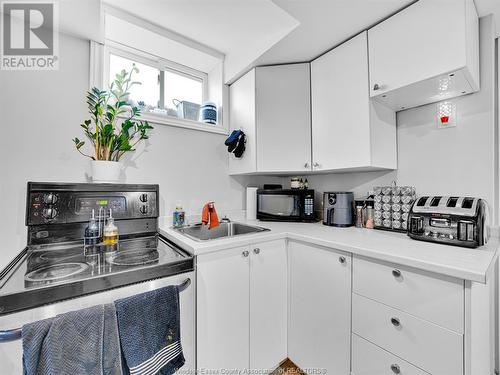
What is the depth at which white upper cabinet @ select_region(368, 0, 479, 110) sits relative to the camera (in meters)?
1.02

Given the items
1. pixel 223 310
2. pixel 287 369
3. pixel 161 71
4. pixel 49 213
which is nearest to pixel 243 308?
pixel 223 310

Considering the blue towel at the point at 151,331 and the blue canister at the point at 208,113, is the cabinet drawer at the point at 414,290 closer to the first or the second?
the blue towel at the point at 151,331

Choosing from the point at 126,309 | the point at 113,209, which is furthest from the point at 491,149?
the point at 113,209

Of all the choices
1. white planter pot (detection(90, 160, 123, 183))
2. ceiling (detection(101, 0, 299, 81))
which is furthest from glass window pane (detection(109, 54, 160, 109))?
white planter pot (detection(90, 160, 123, 183))

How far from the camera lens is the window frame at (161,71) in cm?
165

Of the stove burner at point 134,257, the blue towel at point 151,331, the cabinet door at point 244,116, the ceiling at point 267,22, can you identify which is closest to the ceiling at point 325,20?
the ceiling at point 267,22

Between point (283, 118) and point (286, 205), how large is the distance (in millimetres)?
707

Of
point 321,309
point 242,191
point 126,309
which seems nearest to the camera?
point 126,309

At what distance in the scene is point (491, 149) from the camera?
1170mm

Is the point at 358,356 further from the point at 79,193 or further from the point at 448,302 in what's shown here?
the point at 79,193

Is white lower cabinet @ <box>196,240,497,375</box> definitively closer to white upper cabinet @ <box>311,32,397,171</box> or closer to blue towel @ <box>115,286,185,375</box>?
blue towel @ <box>115,286,185,375</box>

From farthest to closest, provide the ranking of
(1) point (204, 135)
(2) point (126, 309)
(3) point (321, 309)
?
(1) point (204, 135), (3) point (321, 309), (2) point (126, 309)

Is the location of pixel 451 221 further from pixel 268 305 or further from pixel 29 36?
pixel 29 36

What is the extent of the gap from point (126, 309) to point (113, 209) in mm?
744
